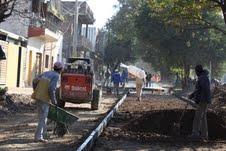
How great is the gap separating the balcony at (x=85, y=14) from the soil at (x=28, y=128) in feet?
157

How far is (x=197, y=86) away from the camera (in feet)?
51.7

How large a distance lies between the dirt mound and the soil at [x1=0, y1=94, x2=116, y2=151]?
4.91ft

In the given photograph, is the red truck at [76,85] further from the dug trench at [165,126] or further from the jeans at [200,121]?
the jeans at [200,121]

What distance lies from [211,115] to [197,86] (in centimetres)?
304

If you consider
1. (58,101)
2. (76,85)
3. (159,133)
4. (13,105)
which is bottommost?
(159,133)

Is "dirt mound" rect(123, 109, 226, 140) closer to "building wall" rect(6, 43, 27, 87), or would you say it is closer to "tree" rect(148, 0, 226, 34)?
"tree" rect(148, 0, 226, 34)

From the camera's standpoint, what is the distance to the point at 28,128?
55.9ft

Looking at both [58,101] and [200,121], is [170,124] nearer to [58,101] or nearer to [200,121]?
[200,121]

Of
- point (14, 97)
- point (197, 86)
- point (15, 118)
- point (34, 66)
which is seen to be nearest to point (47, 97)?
point (197, 86)

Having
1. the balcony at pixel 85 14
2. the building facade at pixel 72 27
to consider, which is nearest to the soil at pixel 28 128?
the building facade at pixel 72 27

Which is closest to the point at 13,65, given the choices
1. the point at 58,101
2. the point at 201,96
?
the point at 58,101

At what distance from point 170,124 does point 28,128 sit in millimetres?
4849

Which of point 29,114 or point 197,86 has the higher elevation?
point 197,86

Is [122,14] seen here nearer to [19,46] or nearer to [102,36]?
[102,36]
